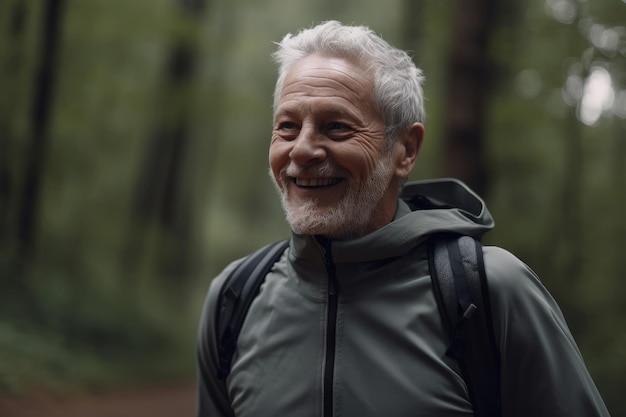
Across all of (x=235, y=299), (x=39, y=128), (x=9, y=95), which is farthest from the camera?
(x=39, y=128)

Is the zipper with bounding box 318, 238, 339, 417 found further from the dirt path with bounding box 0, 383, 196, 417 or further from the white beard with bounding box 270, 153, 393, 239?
the dirt path with bounding box 0, 383, 196, 417

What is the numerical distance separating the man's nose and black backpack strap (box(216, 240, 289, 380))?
1.85ft

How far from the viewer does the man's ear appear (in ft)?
9.22

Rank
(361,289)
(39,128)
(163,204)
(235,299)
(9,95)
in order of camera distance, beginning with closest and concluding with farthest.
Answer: (361,289) < (235,299) < (9,95) < (39,128) < (163,204)

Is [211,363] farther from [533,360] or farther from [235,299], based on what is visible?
[533,360]

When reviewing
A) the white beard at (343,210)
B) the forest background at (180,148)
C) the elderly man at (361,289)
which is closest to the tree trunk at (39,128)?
the forest background at (180,148)

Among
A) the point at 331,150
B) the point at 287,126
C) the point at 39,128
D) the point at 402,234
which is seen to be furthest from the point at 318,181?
the point at 39,128

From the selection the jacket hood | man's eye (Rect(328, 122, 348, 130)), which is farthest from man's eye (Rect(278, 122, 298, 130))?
the jacket hood

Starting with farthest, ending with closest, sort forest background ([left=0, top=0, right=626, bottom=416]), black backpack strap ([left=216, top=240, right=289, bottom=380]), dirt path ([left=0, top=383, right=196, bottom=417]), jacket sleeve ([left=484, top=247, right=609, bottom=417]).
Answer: forest background ([left=0, top=0, right=626, bottom=416]), dirt path ([left=0, top=383, right=196, bottom=417]), black backpack strap ([left=216, top=240, right=289, bottom=380]), jacket sleeve ([left=484, top=247, right=609, bottom=417])

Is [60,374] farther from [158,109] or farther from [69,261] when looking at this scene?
[158,109]

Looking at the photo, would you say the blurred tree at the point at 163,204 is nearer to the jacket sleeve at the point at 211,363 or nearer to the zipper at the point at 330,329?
the jacket sleeve at the point at 211,363

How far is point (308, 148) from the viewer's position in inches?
101

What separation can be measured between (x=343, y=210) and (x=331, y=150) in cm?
24

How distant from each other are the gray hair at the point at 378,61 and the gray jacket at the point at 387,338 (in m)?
0.44
